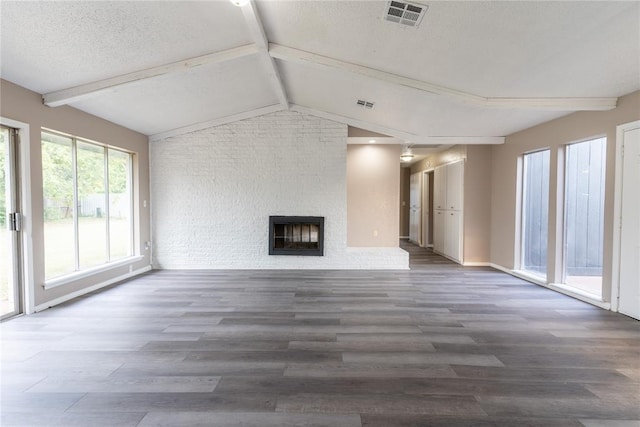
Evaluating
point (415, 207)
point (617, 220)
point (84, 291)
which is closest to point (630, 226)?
point (617, 220)

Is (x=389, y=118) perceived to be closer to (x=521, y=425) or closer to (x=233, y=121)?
(x=233, y=121)

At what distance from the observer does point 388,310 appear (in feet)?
11.1


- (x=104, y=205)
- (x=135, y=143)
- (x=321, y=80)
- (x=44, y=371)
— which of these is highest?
(x=321, y=80)

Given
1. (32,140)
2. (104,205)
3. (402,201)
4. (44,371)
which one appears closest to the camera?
(44,371)

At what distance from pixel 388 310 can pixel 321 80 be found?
320 centimetres

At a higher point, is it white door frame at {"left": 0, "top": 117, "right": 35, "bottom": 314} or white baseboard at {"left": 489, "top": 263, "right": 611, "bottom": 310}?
white door frame at {"left": 0, "top": 117, "right": 35, "bottom": 314}

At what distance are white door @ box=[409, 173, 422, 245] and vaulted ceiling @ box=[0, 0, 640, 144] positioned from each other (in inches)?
180

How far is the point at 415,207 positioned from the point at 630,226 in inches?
242

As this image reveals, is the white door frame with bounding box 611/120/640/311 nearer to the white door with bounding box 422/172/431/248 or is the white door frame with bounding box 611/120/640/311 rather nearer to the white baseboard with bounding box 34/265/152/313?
the white door with bounding box 422/172/431/248

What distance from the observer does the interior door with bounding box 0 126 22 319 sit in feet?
10.2

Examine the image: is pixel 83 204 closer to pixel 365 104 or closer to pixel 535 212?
pixel 365 104

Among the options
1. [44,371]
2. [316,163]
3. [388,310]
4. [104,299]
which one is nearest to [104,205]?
[104,299]

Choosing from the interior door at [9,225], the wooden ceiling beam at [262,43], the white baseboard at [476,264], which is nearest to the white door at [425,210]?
the white baseboard at [476,264]

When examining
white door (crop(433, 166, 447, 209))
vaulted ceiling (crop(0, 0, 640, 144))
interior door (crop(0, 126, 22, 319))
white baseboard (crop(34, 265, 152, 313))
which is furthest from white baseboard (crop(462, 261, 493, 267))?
interior door (crop(0, 126, 22, 319))
